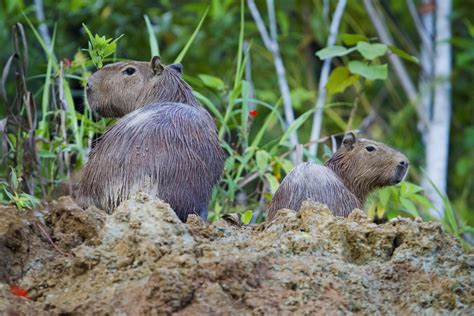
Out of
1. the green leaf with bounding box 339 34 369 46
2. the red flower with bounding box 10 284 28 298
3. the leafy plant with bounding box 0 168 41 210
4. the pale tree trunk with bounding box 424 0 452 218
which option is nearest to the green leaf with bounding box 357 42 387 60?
the green leaf with bounding box 339 34 369 46

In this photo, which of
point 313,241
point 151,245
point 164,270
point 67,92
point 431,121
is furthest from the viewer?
point 431,121

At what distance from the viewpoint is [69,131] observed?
21.6 ft

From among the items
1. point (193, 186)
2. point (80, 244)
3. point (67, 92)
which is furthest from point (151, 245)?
point (67, 92)

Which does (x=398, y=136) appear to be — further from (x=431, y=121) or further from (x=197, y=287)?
(x=197, y=287)

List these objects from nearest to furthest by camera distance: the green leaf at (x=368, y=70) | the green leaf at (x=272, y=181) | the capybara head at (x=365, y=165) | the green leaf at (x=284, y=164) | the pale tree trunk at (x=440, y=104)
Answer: the capybara head at (x=365, y=165) → the green leaf at (x=272, y=181) → the green leaf at (x=284, y=164) → the green leaf at (x=368, y=70) → the pale tree trunk at (x=440, y=104)

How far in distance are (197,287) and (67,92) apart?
3.21 metres

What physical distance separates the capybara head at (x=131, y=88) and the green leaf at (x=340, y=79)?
189cm

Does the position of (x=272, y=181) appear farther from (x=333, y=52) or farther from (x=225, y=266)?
(x=225, y=266)

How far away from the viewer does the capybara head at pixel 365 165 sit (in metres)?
6.14

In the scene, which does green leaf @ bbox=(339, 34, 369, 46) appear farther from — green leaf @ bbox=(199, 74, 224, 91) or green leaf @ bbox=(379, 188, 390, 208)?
green leaf @ bbox=(379, 188, 390, 208)

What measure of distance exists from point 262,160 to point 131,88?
3.26 feet

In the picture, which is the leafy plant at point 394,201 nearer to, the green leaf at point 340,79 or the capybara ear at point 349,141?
the capybara ear at point 349,141

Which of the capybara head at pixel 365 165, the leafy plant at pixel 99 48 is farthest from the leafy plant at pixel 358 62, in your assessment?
the leafy plant at pixel 99 48

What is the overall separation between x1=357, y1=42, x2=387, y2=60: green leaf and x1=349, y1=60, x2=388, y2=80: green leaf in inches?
3.9
